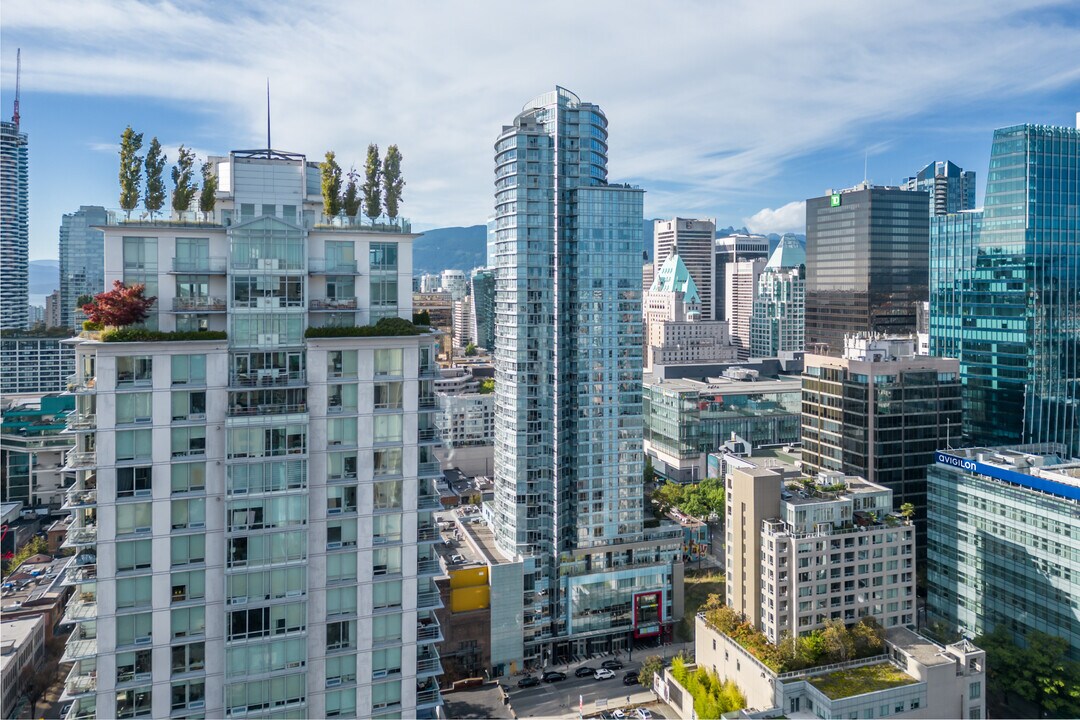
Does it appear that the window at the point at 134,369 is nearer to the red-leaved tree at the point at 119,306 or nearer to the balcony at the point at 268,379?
the red-leaved tree at the point at 119,306

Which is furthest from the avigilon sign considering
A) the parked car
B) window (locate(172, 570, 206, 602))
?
window (locate(172, 570, 206, 602))

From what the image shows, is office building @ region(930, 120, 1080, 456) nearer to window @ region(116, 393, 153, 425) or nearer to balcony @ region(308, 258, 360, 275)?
balcony @ region(308, 258, 360, 275)

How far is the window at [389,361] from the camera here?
141ft

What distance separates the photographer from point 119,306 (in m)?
38.4

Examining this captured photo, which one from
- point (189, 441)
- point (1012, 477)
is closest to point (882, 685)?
point (1012, 477)

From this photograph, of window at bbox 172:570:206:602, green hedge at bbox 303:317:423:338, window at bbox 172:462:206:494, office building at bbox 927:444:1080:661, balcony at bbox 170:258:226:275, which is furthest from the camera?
office building at bbox 927:444:1080:661

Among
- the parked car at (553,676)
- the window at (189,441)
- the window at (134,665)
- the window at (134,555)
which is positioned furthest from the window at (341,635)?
the parked car at (553,676)

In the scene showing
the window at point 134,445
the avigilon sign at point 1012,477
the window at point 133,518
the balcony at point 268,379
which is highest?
the balcony at point 268,379

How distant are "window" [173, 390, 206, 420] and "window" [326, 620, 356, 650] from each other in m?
14.1

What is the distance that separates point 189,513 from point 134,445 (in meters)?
4.70

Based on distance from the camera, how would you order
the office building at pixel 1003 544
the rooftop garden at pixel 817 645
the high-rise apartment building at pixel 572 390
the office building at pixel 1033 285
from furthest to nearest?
the office building at pixel 1033 285 → the high-rise apartment building at pixel 572 390 → the office building at pixel 1003 544 → the rooftop garden at pixel 817 645

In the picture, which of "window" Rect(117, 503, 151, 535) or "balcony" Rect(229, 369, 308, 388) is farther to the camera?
"balcony" Rect(229, 369, 308, 388)

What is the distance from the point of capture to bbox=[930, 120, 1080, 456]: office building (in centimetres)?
10462

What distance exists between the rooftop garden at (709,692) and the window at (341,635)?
140ft
